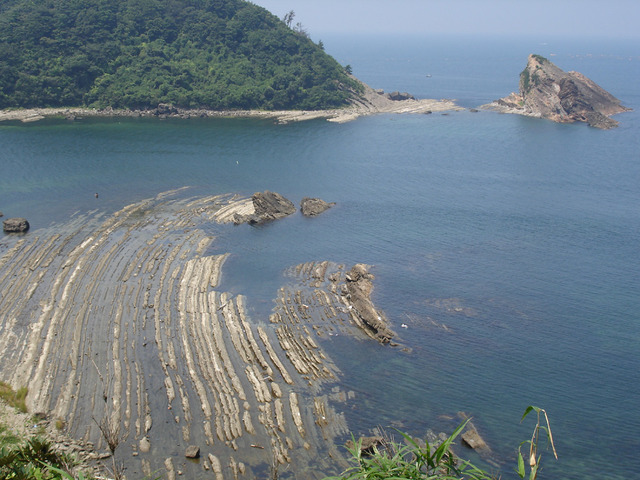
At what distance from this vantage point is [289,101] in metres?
162

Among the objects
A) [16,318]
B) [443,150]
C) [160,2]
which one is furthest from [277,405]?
[160,2]

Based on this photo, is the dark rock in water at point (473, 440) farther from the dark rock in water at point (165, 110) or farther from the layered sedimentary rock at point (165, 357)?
Result: the dark rock in water at point (165, 110)

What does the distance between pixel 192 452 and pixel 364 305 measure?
23.3 metres

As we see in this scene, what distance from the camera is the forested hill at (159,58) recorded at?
148 m

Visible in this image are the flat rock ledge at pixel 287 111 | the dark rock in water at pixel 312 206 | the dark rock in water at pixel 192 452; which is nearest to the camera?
the dark rock in water at pixel 192 452

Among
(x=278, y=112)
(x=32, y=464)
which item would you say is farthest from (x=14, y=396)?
(x=278, y=112)

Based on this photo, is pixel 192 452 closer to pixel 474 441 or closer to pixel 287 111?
pixel 474 441

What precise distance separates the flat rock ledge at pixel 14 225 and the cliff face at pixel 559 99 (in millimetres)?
131518

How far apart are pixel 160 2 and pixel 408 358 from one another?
525ft

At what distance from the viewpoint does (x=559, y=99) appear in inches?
6078

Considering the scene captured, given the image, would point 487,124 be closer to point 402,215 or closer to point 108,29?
point 402,215

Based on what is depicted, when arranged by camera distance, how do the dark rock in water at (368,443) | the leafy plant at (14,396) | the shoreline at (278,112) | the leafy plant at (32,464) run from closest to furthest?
the leafy plant at (32,464) < the dark rock in water at (368,443) < the leafy plant at (14,396) < the shoreline at (278,112)

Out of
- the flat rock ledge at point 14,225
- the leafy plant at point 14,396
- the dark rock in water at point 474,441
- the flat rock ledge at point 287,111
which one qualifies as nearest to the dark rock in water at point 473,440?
the dark rock in water at point 474,441

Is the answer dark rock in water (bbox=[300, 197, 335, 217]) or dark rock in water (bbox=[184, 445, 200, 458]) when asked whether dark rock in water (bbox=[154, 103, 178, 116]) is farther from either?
dark rock in water (bbox=[184, 445, 200, 458])
